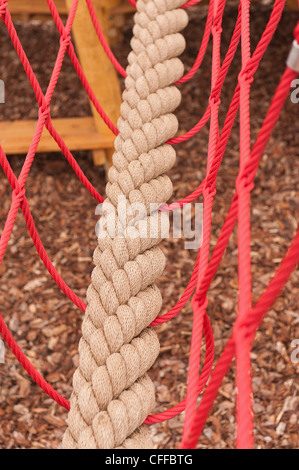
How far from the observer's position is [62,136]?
1816 mm

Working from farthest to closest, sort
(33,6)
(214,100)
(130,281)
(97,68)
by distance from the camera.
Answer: (33,6) → (97,68) → (214,100) → (130,281)

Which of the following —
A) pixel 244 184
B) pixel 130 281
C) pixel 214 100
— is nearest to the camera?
pixel 244 184

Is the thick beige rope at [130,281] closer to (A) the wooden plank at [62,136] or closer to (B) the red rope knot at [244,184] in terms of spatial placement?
(B) the red rope knot at [244,184]

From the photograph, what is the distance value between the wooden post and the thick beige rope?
24.3 inches

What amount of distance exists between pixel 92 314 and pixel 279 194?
1371mm

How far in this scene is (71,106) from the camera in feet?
7.51

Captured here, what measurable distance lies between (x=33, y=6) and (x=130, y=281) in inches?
74.9

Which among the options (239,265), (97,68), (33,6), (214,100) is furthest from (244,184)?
(33,6)

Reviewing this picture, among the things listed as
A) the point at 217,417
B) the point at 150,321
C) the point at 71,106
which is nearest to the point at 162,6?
the point at 150,321

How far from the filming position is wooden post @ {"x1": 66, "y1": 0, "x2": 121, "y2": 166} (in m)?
1.59

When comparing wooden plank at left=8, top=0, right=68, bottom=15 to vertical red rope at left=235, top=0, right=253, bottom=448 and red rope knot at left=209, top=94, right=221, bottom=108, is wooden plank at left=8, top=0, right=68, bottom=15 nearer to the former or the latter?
red rope knot at left=209, top=94, right=221, bottom=108

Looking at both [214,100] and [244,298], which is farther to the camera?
[214,100]

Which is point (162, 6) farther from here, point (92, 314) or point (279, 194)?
point (279, 194)

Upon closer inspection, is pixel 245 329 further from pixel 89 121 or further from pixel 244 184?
pixel 89 121
